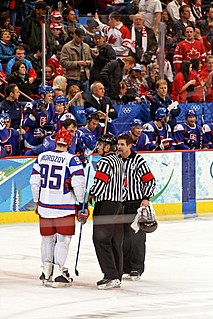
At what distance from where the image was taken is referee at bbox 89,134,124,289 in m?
9.45

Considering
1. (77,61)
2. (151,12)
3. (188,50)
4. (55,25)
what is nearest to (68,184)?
(77,61)

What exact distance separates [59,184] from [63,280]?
854 mm

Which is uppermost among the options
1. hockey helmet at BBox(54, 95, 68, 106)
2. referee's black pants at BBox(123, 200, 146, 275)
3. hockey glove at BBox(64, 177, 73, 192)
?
hockey helmet at BBox(54, 95, 68, 106)

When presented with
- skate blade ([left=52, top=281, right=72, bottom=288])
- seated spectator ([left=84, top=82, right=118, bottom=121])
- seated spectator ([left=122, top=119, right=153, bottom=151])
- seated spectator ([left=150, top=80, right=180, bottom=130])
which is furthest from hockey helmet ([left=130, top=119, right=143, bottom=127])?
skate blade ([left=52, top=281, right=72, bottom=288])

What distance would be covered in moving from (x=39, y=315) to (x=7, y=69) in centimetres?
756

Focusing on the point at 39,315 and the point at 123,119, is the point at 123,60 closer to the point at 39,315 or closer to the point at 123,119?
the point at 123,119

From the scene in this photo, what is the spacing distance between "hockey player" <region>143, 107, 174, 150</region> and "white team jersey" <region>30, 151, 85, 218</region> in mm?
5641

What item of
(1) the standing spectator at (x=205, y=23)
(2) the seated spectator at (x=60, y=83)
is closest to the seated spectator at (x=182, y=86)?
(1) the standing spectator at (x=205, y=23)

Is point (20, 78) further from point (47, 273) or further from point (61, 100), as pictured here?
point (47, 273)

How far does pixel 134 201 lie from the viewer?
10.1 metres

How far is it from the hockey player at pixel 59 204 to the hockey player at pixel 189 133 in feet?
20.2

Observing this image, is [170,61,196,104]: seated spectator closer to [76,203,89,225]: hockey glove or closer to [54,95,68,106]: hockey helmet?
[54,95,68,106]: hockey helmet

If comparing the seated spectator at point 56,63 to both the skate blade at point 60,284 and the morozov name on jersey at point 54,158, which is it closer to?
the morozov name on jersey at point 54,158

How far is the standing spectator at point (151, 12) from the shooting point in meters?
17.0
